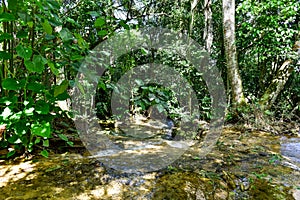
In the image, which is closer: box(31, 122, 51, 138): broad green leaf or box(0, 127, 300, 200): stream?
box(31, 122, 51, 138): broad green leaf

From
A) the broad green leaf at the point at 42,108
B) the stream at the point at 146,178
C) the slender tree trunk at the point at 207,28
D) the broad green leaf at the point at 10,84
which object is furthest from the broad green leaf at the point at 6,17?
the slender tree trunk at the point at 207,28

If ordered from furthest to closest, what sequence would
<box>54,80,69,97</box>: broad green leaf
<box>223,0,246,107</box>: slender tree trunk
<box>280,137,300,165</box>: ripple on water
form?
<box>223,0,246,107</box>: slender tree trunk < <box>280,137,300,165</box>: ripple on water < <box>54,80,69,97</box>: broad green leaf

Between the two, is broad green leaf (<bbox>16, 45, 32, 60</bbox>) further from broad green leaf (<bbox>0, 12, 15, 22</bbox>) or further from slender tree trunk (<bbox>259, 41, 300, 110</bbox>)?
slender tree trunk (<bbox>259, 41, 300, 110</bbox>)

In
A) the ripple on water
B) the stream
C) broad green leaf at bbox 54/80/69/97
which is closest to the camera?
broad green leaf at bbox 54/80/69/97

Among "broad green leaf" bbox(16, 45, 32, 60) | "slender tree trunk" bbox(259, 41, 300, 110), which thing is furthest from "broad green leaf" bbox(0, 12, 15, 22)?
"slender tree trunk" bbox(259, 41, 300, 110)

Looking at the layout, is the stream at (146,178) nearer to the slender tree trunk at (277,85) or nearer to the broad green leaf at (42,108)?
the broad green leaf at (42,108)

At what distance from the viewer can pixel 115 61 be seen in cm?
395

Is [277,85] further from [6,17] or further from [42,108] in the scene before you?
[6,17]

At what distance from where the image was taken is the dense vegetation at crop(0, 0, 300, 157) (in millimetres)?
1204

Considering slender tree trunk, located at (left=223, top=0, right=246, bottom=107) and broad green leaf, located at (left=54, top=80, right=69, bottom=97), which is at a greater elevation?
slender tree trunk, located at (left=223, top=0, right=246, bottom=107)

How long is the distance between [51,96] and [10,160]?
928mm

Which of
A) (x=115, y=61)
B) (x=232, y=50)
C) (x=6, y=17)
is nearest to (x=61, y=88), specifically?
(x=6, y=17)

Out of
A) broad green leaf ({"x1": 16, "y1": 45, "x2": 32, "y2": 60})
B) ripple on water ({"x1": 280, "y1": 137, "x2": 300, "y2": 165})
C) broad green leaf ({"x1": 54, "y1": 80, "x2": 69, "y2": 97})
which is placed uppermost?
broad green leaf ({"x1": 16, "y1": 45, "x2": 32, "y2": 60})

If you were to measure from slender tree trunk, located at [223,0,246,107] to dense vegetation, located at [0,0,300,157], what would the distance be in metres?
0.03
